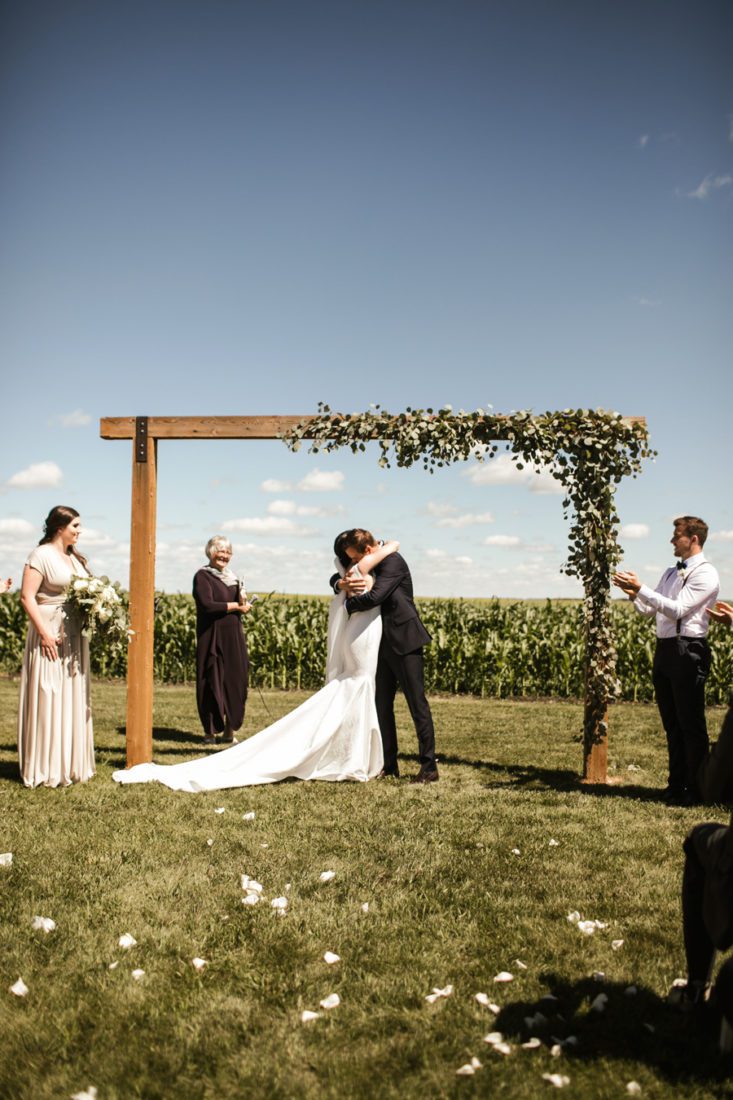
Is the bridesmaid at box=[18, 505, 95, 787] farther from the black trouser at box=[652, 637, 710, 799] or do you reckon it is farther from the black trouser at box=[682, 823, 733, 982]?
the black trouser at box=[682, 823, 733, 982]

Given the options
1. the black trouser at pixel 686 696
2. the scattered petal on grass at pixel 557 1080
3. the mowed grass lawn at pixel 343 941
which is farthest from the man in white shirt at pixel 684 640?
the scattered petal on grass at pixel 557 1080

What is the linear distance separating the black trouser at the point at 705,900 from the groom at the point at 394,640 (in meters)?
4.48

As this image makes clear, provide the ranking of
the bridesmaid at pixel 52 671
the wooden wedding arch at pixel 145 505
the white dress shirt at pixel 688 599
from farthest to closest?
the wooden wedding arch at pixel 145 505
the bridesmaid at pixel 52 671
the white dress shirt at pixel 688 599

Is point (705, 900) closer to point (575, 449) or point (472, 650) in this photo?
point (575, 449)

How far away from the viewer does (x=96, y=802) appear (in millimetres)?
7004

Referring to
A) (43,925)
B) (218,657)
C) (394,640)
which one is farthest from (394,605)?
(43,925)

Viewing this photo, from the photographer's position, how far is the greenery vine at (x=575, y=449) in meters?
7.88

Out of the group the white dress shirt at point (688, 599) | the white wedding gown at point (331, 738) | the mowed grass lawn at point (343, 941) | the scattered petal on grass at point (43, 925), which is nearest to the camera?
the mowed grass lawn at point (343, 941)

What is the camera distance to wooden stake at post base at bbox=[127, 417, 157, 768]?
8.33 m

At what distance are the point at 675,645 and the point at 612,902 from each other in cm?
305

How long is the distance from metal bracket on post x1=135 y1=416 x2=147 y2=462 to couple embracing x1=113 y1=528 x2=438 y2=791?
2.09m

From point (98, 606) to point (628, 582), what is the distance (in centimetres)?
455

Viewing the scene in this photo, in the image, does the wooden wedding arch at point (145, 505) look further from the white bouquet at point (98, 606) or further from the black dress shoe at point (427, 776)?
the black dress shoe at point (427, 776)

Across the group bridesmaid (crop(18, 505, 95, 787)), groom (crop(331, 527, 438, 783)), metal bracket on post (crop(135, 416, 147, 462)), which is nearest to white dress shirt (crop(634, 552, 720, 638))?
groom (crop(331, 527, 438, 783))
